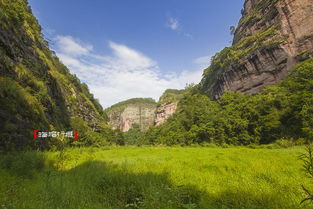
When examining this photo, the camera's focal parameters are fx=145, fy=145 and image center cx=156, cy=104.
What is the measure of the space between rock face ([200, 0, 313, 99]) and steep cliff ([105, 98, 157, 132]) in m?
108

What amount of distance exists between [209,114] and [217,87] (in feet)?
65.7

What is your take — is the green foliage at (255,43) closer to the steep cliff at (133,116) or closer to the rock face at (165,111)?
the rock face at (165,111)

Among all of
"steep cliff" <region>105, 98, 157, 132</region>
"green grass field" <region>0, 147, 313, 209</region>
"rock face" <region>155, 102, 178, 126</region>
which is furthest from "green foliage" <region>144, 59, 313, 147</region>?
"steep cliff" <region>105, 98, 157, 132</region>

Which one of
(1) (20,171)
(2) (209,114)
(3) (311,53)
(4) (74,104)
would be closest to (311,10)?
(3) (311,53)

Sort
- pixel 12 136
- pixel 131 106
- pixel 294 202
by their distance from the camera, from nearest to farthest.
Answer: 1. pixel 294 202
2. pixel 12 136
3. pixel 131 106

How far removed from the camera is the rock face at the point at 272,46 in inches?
1491

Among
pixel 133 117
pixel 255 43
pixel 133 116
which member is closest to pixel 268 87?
pixel 255 43

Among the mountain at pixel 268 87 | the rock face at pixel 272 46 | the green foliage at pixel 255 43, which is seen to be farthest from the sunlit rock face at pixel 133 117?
the rock face at pixel 272 46

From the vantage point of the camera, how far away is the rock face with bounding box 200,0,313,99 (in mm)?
37875

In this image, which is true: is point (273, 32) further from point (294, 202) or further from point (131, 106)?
point (131, 106)

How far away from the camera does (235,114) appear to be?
130 ft

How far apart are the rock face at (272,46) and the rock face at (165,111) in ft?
182

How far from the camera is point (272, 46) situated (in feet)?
132

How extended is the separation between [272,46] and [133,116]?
130786 millimetres
